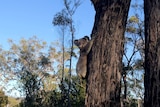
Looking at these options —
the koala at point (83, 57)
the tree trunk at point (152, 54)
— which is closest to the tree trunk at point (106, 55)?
the koala at point (83, 57)

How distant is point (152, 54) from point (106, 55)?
505 millimetres

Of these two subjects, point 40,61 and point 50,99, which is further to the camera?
point 40,61

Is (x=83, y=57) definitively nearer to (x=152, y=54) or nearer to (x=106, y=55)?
(x=106, y=55)

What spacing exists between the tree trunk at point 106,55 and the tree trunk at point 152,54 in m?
0.27

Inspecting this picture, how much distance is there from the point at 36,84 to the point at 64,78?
2616 millimetres

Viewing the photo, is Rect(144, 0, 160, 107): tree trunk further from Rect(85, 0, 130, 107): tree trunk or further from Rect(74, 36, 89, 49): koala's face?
Rect(74, 36, 89, 49): koala's face

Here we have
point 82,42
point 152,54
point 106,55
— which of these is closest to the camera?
point 106,55

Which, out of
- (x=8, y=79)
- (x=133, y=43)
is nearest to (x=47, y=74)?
(x=8, y=79)

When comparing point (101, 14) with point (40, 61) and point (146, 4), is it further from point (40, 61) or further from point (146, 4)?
point (40, 61)

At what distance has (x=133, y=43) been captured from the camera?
76.3ft

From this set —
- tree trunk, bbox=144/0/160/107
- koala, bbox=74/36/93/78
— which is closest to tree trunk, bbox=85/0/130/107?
koala, bbox=74/36/93/78

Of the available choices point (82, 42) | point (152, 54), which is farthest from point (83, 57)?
point (152, 54)

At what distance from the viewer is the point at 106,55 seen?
316 centimetres

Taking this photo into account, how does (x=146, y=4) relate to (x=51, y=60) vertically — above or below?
below
